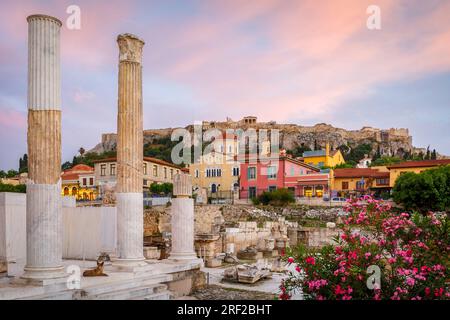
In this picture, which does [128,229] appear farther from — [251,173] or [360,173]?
[360,173]

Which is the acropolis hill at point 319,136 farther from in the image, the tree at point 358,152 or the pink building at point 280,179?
the pink building at point 280,179

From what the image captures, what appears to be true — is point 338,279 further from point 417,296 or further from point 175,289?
point 175,289

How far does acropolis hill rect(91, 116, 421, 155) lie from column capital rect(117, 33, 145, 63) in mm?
114322

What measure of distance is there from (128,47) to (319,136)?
11976cm

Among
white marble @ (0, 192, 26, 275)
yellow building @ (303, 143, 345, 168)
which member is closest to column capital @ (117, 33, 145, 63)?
white marble @ (0, 192, 26, 275)

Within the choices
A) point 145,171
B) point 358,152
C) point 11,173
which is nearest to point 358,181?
point 145,171

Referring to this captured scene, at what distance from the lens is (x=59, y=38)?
8.36 metres

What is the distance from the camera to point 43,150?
811 cm

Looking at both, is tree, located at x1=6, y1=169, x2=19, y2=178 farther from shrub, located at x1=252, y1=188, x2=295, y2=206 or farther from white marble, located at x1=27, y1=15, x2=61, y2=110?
white marble, located at x1=27, y1=15, x2=61, y2=110

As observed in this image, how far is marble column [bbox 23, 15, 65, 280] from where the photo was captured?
7.92m

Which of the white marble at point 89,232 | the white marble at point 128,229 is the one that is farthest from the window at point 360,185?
the white marble at point 128,229

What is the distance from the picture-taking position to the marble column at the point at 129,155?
33.6 ft

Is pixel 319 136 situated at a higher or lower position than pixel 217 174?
higher
